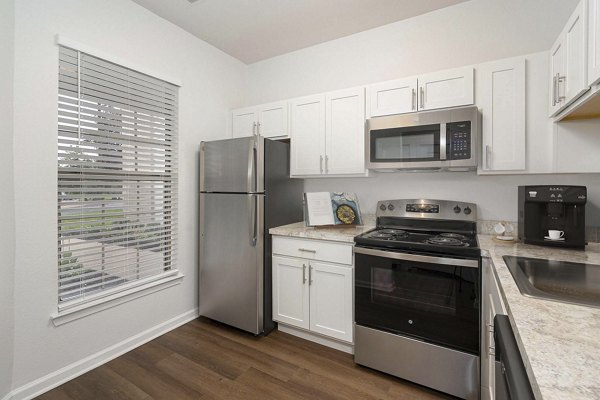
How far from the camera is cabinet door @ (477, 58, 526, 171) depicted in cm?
187

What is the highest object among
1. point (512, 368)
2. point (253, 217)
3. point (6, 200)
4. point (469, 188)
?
point (469, 188)

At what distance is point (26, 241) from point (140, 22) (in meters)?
1.85

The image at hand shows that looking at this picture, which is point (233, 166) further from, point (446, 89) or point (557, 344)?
point (557, 344)

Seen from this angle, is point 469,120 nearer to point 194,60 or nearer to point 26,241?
point 194,60

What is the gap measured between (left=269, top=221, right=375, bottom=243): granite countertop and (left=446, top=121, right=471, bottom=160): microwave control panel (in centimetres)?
88

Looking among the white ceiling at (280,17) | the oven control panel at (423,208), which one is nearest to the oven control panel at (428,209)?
the oven control panel at (423,208)

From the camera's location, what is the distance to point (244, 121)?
3.04 metres

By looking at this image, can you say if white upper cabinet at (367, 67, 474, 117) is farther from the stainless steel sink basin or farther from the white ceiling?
the stainless steel sink basin

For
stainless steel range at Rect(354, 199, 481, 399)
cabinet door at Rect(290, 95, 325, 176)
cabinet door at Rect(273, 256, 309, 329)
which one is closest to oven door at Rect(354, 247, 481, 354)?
stainless steel range at Rect(354, 199, 481, 399)

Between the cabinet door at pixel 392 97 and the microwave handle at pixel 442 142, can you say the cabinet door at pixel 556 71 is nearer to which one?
the microwave handle at pixel 442 142

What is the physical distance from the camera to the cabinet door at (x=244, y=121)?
297 cm

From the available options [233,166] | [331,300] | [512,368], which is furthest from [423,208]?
[512,368]

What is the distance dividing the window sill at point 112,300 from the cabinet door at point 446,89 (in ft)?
8.44

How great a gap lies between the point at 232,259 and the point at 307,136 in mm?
1306
